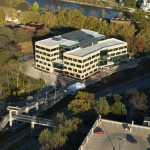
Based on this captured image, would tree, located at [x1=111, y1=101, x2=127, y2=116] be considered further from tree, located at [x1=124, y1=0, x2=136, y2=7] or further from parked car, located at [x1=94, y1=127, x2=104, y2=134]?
tree, located at [x1=124, y1=0, x2=136, y2=7]

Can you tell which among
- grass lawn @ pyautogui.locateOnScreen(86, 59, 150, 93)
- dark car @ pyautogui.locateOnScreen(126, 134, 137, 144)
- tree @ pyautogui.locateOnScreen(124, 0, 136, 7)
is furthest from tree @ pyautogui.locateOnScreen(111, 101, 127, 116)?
tree @ pyautogui.locateOnScreen(124, 0, 136, 7)

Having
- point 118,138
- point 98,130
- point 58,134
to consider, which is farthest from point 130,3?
point 58,134

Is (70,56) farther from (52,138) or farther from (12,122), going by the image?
(52,138)

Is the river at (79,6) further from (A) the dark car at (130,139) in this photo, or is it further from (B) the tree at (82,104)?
(A) the dark car at (130,139)

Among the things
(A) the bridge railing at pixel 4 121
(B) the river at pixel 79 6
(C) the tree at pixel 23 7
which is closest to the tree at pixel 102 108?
(A) the bridge railing at pixel 4 121

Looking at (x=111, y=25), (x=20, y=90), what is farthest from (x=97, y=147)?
(x=111, y=25)

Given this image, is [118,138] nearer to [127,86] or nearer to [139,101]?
[139,101]
